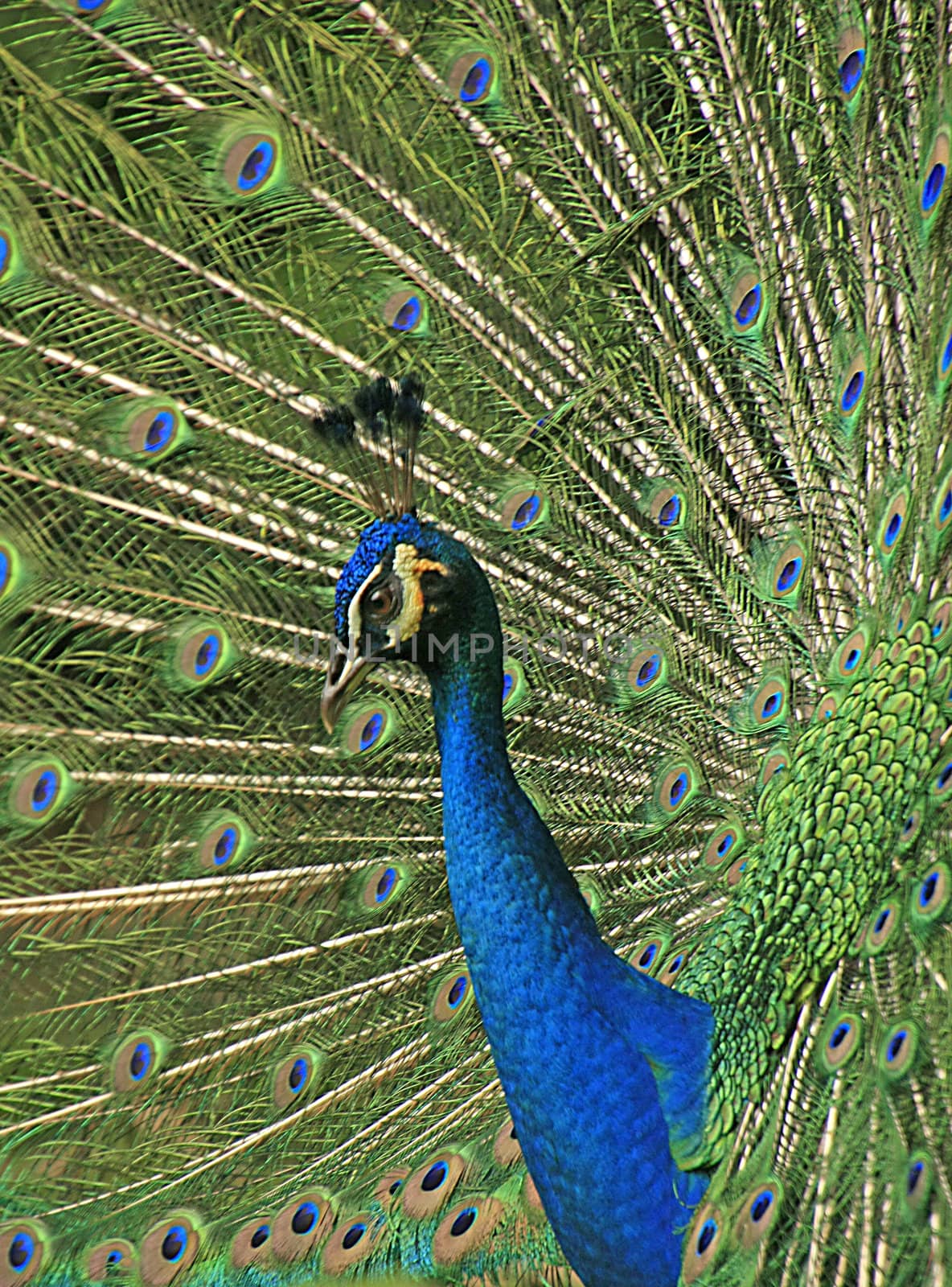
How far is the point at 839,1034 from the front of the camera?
148cm

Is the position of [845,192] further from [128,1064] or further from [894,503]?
[128,1064]

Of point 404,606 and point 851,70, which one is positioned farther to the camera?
point 851,70

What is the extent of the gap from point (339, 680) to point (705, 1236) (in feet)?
2.23

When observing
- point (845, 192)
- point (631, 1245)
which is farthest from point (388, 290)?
point (631, 1245)

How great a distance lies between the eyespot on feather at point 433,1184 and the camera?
1.73 metres

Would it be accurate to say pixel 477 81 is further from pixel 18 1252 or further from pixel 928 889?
pixel 18 1252

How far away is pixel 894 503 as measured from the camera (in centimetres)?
160

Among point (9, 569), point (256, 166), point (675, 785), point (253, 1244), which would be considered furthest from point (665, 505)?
point (253, 1244)

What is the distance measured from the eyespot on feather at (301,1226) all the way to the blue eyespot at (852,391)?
3.97ft

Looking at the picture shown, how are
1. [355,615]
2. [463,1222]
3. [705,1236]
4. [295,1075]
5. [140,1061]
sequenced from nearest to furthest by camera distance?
[355,615], [705,1236], [140,1061], [295,1075], [463,1222]

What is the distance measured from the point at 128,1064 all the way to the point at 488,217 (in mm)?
1092

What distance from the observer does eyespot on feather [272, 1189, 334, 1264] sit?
5.43ft

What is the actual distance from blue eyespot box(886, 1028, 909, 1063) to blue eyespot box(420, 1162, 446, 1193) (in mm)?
619

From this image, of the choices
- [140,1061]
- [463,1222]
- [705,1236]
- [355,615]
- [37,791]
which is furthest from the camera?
[463,1222]
